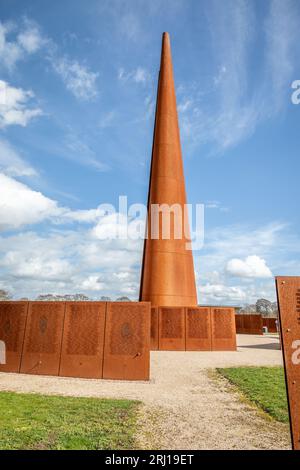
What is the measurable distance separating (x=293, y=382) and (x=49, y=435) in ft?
12.1

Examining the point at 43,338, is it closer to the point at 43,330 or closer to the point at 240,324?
the point at 43,330

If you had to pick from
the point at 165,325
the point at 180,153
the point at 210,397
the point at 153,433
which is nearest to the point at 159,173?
the point at 180,153

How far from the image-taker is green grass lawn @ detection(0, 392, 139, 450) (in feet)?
15.6

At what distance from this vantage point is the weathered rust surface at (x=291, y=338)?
4.08 meters

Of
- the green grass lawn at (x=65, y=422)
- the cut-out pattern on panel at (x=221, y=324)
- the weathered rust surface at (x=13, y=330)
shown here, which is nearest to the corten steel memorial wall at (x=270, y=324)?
the cut-out pattern on panel at (x=221, y=324)

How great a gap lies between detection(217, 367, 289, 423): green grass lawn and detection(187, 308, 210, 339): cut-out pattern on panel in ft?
20.6

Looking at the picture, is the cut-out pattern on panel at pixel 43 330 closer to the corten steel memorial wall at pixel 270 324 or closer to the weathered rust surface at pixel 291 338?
the weathered rust surface at pixel 291 338

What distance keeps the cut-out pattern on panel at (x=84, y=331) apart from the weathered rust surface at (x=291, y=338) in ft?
24.3

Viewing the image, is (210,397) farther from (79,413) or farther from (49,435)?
(49,435)

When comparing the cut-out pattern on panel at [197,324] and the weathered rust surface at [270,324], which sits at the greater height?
the weathered rust surface at [270,324]

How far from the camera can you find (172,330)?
1845 centimetres

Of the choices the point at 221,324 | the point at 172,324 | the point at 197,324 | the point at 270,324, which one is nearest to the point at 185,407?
the point at 197,324
